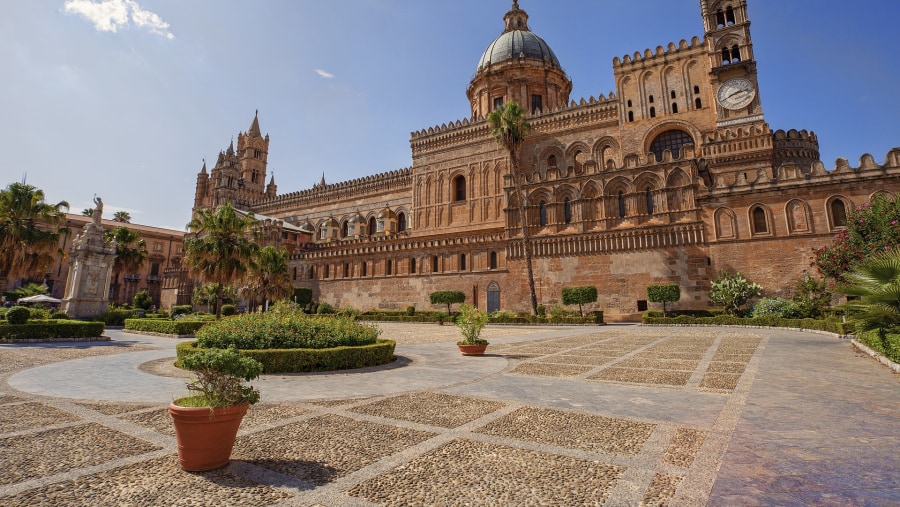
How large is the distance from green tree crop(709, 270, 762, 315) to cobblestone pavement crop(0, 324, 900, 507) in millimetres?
17920

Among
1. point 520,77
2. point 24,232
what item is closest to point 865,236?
point 520,77

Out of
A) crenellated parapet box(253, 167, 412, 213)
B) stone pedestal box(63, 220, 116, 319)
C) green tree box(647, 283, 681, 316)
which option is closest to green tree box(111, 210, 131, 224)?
crenellated parapet box(253, 167, 412, 213)

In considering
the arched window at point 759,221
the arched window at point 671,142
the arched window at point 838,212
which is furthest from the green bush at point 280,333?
the arched window at point 671,142

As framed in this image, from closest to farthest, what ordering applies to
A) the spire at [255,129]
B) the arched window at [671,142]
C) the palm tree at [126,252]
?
the arched window at [671,142], the palm tree at [126,252], the spire at [255,129]

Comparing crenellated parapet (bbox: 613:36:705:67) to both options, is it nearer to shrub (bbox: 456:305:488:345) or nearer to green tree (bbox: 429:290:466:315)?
green tree (bbox: 429:290:466:315)

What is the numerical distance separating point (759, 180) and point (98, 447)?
35.4 metres

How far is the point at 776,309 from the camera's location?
24.0 m

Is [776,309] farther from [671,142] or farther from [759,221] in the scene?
[671,142]

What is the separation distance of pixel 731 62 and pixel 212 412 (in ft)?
149

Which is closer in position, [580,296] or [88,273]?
[88,273]

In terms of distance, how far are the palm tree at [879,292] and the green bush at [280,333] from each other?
1272 centimetres

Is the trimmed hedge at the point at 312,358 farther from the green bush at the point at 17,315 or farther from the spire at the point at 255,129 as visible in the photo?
the spire at the point at 255,129

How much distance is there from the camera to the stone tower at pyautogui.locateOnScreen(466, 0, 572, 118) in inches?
1971

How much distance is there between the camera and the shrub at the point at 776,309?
76.9 feet
